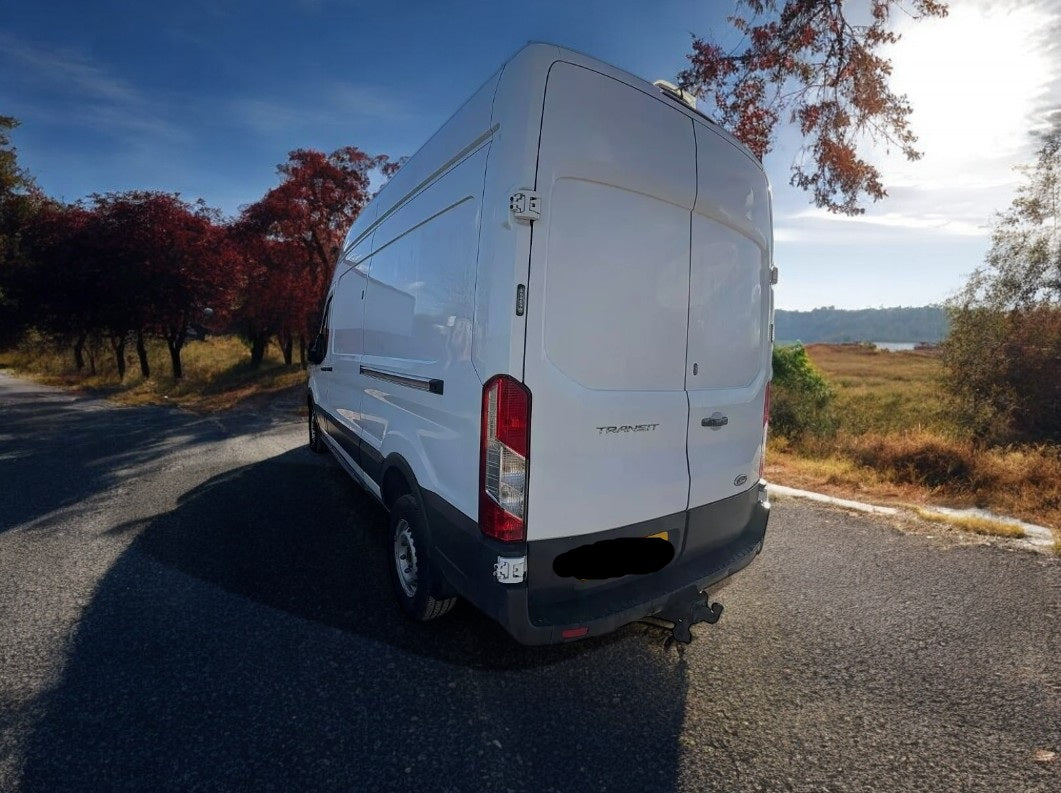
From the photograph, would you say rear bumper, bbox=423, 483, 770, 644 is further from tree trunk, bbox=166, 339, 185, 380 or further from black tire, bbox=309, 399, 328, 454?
tree trunk, bbox=166, 339, 185, 380

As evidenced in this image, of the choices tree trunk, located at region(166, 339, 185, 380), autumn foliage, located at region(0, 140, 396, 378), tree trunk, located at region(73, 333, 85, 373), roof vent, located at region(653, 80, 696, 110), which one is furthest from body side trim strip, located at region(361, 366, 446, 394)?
tree trunk, located at region(73, 333, 85, 373)

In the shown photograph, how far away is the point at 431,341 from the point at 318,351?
3.49m

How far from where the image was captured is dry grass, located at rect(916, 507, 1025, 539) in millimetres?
4395

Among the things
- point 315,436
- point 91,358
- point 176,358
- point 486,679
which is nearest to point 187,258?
point 176,358

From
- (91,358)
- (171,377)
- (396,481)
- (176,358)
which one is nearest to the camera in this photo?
(396,481)

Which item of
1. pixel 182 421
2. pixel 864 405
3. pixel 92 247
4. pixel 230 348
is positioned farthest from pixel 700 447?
pixel 230 348

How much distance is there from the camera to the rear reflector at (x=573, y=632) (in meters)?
2.17

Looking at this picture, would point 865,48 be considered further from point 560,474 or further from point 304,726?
point 304,726

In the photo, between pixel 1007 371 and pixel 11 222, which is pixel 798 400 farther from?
pixel 11 222

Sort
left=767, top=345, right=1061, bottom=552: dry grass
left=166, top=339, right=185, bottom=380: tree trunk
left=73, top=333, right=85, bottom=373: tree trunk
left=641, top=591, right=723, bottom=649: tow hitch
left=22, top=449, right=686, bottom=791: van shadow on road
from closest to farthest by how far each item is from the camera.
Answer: left=22, top=449, right=686, bottom=791: van shadow on road < left=641, top=591, right=723, bottom=649: tow hitch < left=767, top=345, right=1061, bottom=552: dry grass < left=166, top=339, right=185, bottom=380: tree trunk < left=73, top=333, right=85, bottom=373: tree trunk

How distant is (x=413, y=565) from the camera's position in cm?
300

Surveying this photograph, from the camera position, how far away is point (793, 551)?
13.6 ft

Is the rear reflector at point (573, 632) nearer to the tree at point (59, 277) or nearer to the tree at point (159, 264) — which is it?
the tree at point (159, 264)

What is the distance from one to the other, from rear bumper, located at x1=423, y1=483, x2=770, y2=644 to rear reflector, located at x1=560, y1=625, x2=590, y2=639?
0.01 m
